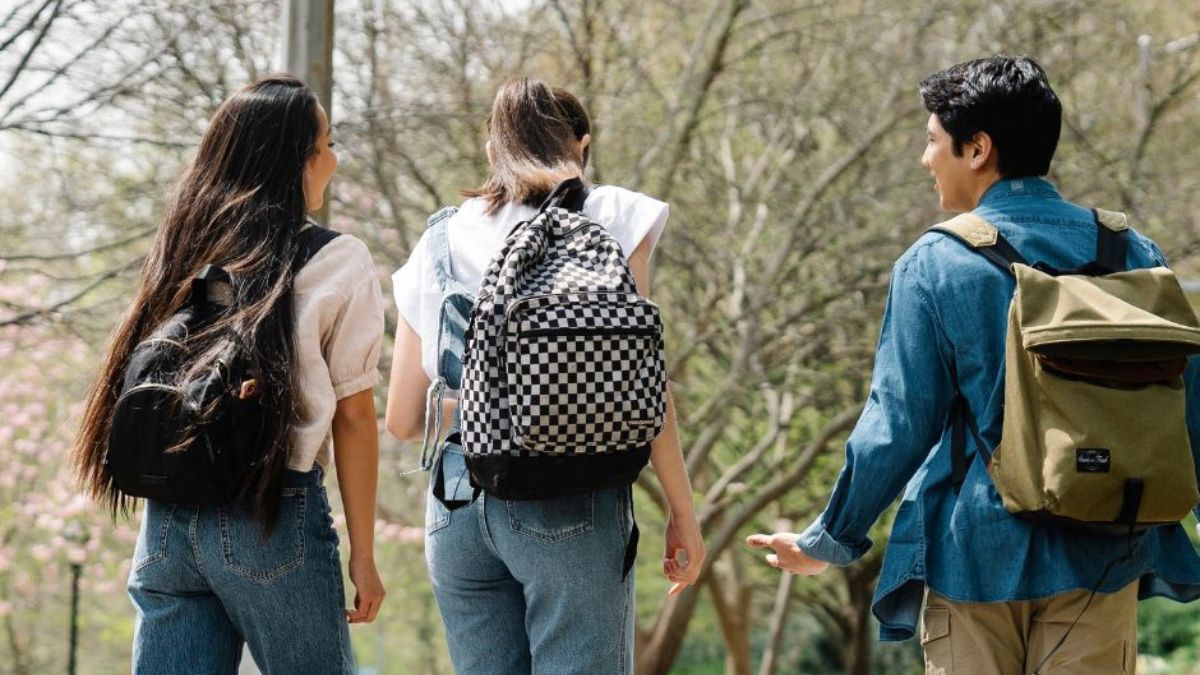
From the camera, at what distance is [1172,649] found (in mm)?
14258

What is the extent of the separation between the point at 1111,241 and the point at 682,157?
21.8 ft

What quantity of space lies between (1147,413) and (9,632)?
526 inches

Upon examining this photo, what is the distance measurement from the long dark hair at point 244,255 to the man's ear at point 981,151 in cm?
117

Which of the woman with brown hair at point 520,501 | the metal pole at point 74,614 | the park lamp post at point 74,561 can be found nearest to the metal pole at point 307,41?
the woman with brown hair at point 520,501

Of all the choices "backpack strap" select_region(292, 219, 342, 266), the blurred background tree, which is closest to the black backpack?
"backpack strap" select_region(292, 219, 342, 266)

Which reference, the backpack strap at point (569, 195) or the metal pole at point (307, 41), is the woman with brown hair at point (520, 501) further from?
the metal pole at point (307, 41)

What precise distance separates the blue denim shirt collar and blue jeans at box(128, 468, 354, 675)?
1279 mm

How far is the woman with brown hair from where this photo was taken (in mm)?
2453

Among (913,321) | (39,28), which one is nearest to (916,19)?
(39,28)

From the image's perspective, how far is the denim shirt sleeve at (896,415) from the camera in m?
2.36

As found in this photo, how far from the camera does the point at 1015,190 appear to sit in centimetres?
242

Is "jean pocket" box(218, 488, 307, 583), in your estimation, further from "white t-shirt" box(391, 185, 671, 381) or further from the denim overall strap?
"white t-shirt" box(391, 185, 671, 381)

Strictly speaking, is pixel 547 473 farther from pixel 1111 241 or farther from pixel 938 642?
pixel 1111 241

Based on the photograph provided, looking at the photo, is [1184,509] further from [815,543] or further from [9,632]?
[9,632]
